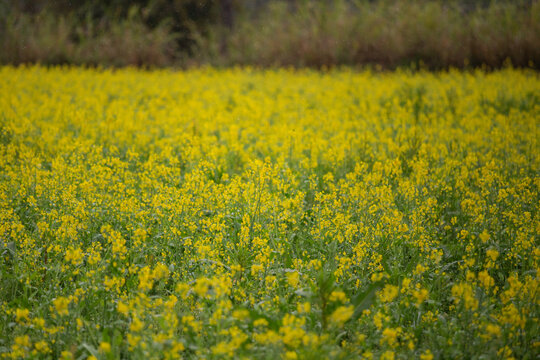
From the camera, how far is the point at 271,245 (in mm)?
3188

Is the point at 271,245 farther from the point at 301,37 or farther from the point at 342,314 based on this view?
the point at 301,37

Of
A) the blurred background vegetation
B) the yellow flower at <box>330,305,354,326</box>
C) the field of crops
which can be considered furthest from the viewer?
the blurred background vegetation

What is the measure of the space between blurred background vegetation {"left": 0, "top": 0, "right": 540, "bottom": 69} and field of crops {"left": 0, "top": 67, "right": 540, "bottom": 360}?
610 cm

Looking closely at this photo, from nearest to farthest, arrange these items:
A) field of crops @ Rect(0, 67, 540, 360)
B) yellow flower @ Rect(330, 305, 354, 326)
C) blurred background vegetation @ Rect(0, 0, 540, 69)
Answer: yellow flower @ Rect(330, 305, 354, 326) → field of crops @ Rect(0, 67, 540, 360) → blurred background vegetation @ Rect(0, 0, 540, 69)

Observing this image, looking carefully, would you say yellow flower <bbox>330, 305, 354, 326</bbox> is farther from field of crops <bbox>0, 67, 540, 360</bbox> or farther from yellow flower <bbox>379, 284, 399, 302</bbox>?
yellow flower <bbox>379, 284, 399, 302</bbox>

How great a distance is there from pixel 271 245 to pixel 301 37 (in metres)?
11.6

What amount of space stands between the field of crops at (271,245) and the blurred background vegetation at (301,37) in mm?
6104

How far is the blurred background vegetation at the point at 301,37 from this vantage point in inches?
454

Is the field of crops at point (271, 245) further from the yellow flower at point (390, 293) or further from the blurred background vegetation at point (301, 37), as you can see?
the blurred background vegetation at point (301, 37)

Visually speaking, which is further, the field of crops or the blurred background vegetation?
the blurred background vegetation

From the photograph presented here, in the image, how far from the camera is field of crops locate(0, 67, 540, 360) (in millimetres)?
2176

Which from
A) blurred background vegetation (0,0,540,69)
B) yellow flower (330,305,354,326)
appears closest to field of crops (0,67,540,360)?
yellow flower (330,305,354,326)

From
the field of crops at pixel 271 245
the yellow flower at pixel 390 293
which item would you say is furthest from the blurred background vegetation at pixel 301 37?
the yellow flower at pixel 390 293

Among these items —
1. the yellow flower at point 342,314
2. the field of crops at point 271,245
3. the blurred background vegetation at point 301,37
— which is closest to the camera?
the yellow flower at point 342,314
